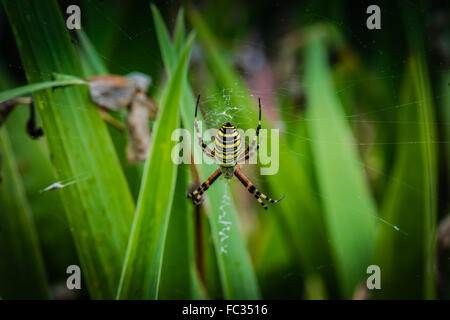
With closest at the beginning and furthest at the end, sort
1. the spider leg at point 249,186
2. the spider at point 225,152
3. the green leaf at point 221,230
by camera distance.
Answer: the green leaf at point 221,230, the spider at point 225,152, the spider leg at point 249,186

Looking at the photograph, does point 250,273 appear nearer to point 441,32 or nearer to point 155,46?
point 155,46

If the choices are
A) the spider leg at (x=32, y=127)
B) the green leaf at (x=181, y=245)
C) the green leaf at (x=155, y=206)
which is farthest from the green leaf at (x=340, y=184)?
the spider leg at (x=32, y=127)

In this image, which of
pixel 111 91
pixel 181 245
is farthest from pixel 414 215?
pixel 111 91

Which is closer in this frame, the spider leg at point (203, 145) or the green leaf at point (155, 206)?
the green leaf at point (155, 206)

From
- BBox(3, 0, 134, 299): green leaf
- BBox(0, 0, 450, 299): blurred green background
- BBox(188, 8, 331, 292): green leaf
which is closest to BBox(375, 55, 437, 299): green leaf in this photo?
BBox(0, 0, 450, 299): blurred green background

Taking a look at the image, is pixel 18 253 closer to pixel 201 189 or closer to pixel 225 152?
pixel 201 189

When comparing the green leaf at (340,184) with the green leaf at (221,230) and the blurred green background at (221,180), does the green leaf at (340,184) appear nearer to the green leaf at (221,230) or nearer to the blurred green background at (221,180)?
the blurred green background at (221,180)
